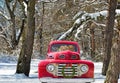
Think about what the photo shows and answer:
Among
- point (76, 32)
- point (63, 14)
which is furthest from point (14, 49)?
point (63, 14)

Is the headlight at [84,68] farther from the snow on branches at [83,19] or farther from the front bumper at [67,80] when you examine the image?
the snow on branches at [83,19]

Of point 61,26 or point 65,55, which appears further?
point 61,26

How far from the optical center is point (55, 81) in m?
12.5

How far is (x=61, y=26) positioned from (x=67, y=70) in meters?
31.3

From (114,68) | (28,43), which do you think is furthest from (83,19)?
(114,68)

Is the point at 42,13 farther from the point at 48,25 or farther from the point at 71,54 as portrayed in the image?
the point at 71,54

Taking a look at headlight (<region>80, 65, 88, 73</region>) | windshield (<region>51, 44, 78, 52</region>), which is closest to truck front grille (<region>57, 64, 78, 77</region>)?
headlight (<region>80, 65, 88, 73</region>)

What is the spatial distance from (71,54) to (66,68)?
93 cm

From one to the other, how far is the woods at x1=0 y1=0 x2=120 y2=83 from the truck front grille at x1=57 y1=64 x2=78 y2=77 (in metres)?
1.19

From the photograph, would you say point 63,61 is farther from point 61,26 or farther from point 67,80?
point 61,26

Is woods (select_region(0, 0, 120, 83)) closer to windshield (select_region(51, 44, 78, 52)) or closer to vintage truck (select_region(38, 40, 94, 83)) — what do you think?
vintage truck (select_region(38, 40, 94, 83))

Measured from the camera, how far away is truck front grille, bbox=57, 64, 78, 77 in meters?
12.8

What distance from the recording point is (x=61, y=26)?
44031mm

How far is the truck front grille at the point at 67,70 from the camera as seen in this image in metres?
12.8
